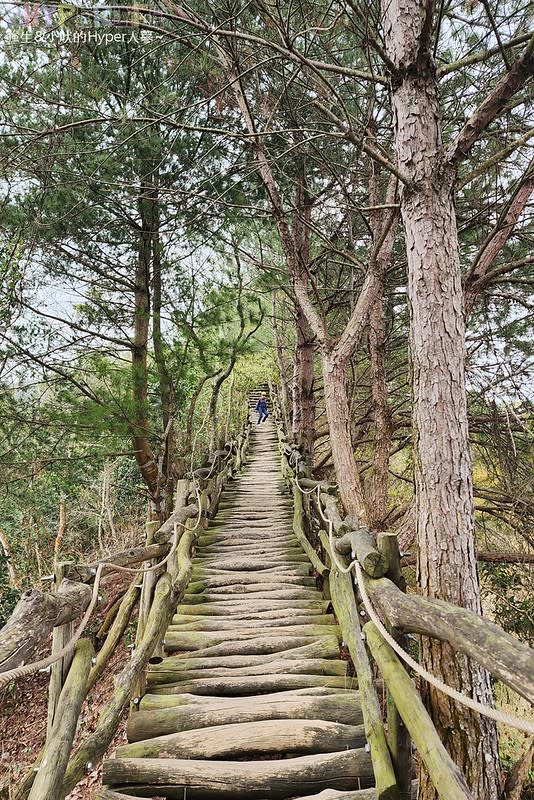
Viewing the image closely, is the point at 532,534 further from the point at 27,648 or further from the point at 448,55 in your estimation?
the point at 448,55

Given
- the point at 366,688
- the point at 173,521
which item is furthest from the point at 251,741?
the point at 173,521

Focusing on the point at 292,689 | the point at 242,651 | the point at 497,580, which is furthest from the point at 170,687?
the point at 497,580

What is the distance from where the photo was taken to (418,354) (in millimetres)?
2252

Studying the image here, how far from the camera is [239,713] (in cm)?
271

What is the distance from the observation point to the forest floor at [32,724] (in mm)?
4621

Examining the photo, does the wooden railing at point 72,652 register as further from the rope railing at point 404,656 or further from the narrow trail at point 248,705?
the rope railing at point 404,656

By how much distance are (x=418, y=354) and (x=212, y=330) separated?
16.5ft

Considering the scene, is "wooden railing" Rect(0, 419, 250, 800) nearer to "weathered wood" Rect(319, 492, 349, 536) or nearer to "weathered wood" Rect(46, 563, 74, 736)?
"weathered wood" Rect(46, 563, 74, 736)

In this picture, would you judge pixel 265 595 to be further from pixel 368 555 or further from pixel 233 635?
pixel 368 555

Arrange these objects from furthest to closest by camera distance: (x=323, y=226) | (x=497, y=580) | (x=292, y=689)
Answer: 1. (x=323, y=226)
2. (x=497, y=580)
3. (x=292, y=689)

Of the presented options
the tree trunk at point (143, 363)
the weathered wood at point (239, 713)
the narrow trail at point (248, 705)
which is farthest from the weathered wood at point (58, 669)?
the tree trunk at point (143, 363)

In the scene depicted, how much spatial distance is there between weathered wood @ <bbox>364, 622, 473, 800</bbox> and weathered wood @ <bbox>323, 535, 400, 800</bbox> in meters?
0.43

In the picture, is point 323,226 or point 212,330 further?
point 212,330

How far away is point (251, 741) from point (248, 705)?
10.6 inches
